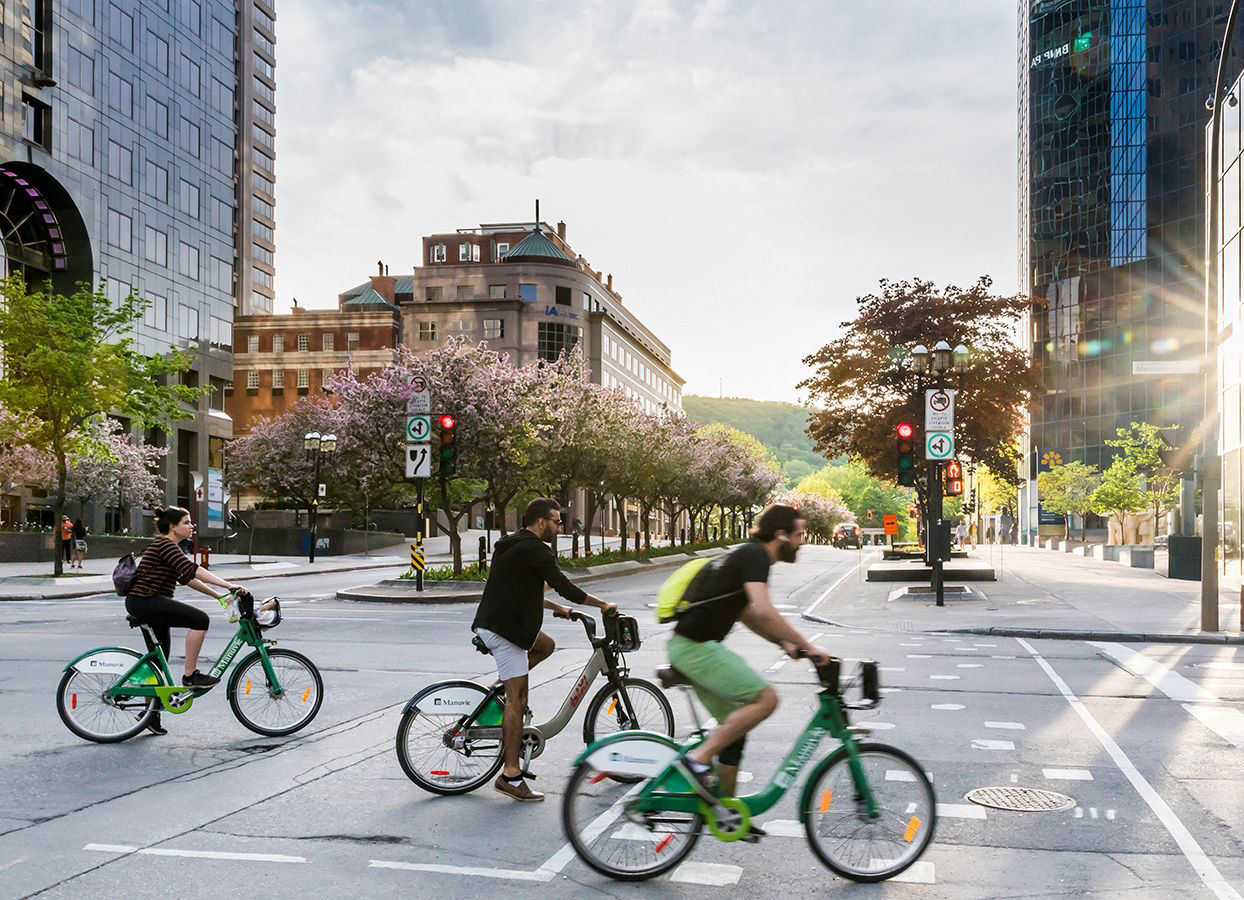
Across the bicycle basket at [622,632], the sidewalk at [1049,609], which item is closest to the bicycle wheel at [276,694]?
the bicycle basket at [622,632]

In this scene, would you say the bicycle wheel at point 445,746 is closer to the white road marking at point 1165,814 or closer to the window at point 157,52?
the white road marking at point 1165,814

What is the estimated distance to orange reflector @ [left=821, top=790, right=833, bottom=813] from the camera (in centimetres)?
596

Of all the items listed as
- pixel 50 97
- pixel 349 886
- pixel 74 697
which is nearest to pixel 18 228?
pixel 50 97

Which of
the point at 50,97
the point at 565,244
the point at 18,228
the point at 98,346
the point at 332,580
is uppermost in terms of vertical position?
the point at 565,244

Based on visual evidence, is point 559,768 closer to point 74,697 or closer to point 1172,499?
point 74,697

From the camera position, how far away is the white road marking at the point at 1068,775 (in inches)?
331

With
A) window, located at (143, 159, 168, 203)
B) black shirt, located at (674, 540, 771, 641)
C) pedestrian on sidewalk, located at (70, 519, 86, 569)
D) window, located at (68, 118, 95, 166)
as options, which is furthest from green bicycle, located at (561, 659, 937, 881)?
window, located at (143, 159, 168, 203)

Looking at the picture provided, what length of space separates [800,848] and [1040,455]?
321ft

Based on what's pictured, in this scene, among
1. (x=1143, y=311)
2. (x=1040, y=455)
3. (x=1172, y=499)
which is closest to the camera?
(x=1172, y=499)

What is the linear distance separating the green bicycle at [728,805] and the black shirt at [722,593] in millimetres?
534

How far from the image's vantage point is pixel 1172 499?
57.5 metres

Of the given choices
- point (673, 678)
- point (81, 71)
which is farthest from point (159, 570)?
point (81, 71)

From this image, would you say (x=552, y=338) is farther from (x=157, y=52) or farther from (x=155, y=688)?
(x=155, y=688)

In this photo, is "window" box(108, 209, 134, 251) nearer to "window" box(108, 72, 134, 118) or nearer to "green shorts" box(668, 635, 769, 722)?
"window" box(108, 72, 134, 118)
